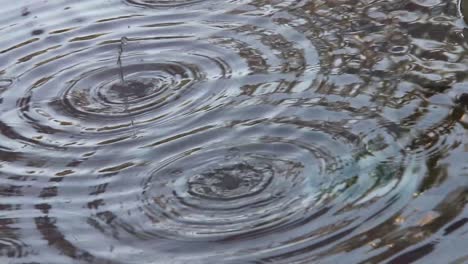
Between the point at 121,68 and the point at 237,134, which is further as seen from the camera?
the point at 121,68

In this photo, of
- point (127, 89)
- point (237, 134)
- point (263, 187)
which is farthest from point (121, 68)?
point (263, 187)

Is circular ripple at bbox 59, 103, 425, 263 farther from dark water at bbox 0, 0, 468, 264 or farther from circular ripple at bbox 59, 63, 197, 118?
circular ripple at bbox 59, 63, 197, 118

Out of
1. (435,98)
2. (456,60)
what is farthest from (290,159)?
(456,60)

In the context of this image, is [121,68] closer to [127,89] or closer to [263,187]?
[127,89]

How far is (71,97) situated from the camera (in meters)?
4.18

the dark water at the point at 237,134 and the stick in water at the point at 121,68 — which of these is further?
the stick in water at the point at 121,68

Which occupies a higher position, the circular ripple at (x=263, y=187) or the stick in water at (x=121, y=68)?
the stick in water at (x=121, y=68)

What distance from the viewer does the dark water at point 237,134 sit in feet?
9.70

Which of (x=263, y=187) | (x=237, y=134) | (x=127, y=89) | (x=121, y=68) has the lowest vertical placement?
(x=263, y=187)

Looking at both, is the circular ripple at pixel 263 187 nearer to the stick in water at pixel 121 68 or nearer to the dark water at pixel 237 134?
the dark water at pixel 237 134

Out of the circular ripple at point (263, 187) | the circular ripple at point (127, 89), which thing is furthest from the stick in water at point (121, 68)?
the circular ripple at point (263, 187)

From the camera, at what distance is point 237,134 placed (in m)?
3.63

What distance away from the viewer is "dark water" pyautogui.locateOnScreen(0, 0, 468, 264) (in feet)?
9.70

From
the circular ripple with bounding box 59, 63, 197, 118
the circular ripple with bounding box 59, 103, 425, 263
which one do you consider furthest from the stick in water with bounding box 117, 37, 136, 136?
the circular ripple with bounding box 59, 103, 425, 263
